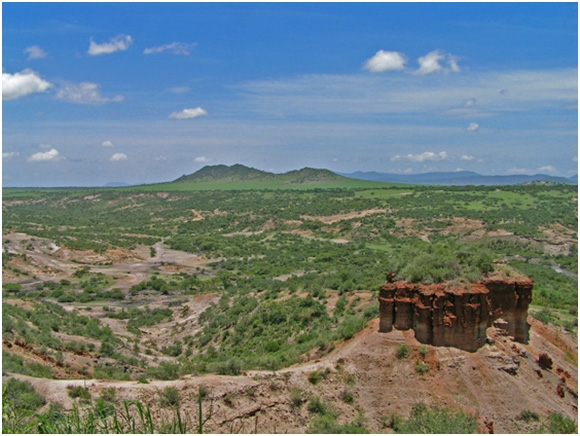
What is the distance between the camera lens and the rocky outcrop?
20.8 m

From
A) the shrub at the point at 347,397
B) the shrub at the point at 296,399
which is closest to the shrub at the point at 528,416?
the shrub at the point at 347,397

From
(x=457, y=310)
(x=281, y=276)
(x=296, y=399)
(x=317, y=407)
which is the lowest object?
(x=281, y=276)

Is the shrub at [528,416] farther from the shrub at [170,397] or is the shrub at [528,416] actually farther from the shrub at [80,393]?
the shrub at [80,393]

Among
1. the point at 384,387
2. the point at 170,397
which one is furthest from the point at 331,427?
the point at 170,397

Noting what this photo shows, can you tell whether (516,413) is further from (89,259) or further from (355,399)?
(89,259)

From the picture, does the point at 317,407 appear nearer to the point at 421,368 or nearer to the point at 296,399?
the point at 296,399

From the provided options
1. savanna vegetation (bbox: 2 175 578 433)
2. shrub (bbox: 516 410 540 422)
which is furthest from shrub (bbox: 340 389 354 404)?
shrub (bbox: 516 410 540 422)

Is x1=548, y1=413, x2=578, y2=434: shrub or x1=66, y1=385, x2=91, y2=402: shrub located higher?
x1=66, y1=385, x2=91, y2=402: shrub

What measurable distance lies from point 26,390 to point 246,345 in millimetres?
14521

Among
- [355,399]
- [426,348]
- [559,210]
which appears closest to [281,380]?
[355,399]

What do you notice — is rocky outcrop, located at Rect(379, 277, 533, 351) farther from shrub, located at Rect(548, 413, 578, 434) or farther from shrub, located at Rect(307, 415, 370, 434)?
shrub, located at Rect(307, 415, 370, 434)

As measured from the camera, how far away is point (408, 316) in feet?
70.8

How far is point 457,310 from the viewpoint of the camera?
20.8 metres

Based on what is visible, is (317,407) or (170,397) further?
(317,407)
